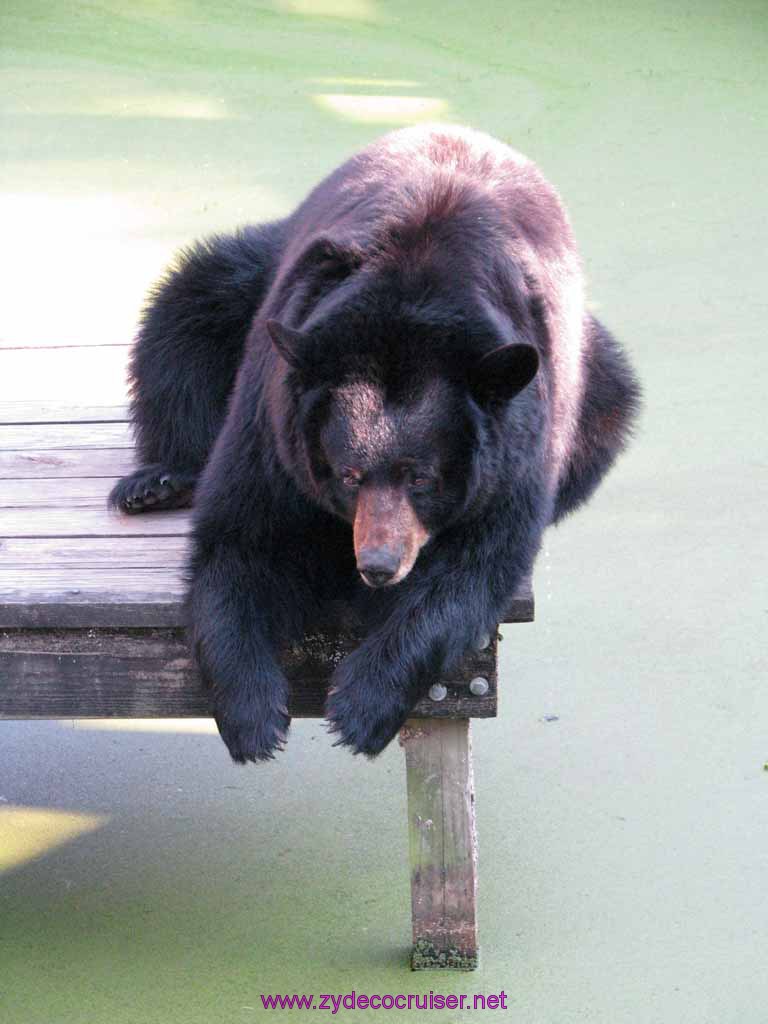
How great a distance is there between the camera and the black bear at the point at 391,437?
274 centimetres

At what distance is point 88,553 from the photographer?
330 cm

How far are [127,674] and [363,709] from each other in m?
0.54

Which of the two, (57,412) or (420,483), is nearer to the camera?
(420,483)

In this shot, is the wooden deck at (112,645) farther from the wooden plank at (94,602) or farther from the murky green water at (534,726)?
the murky green water at (534,726)

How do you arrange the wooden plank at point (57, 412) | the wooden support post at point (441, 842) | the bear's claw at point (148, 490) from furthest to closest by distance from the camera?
the wooden plank at point (57, 412), the bear's claw at point (148, 490), the wooden support post at point (441, 842)

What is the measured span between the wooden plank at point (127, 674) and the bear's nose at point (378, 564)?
363 millimetres

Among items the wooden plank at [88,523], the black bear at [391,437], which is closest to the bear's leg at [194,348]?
the wooden plank at [88,523]

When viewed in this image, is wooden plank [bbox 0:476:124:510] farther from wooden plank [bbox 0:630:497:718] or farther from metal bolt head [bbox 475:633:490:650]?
metal bolt head [bbox 475:633:490:650]

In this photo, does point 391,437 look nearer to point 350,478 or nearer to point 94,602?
point 350,478

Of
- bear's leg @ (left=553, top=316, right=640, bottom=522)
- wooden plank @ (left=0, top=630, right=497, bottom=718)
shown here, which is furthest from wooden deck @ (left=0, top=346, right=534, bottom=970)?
bear's leg @ (left=553, top=316, right=640, bottom=522)

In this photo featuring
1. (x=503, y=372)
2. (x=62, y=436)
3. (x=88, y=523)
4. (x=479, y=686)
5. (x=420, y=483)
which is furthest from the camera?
(x=62, y=436)

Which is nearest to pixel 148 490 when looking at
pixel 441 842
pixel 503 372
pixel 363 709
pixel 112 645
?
pixel 112 645

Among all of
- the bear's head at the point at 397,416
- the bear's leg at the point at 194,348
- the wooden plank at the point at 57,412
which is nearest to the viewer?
the bear's head at the point at 397,416

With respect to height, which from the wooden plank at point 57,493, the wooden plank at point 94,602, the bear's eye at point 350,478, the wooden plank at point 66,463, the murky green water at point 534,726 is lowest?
the murky green water at point 534,726
